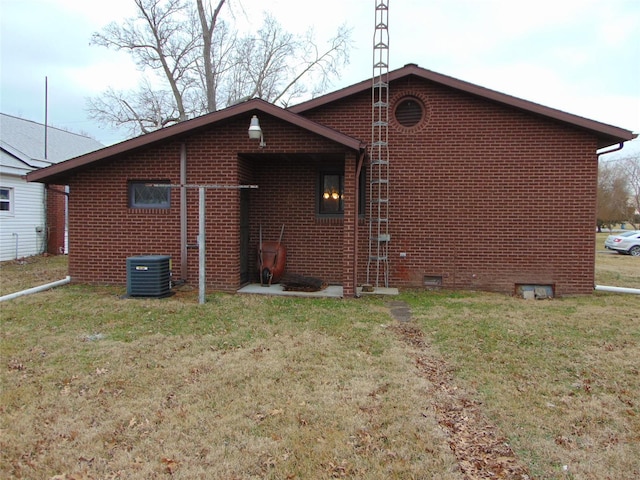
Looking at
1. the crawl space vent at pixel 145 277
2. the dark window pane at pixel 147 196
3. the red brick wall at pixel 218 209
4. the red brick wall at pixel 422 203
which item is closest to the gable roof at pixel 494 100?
the red brick wall at pixel 422 203

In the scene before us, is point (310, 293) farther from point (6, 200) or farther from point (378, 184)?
point (6, 200)

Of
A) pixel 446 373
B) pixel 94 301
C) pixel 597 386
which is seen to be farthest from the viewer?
pixel 94 301

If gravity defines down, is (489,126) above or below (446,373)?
above

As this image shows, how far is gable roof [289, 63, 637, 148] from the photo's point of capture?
8.68 metres

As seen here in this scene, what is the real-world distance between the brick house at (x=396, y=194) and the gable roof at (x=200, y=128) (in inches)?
2.0

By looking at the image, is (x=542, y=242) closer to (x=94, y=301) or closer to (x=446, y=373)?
(x=446, y=373)

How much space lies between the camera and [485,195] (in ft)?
30.5

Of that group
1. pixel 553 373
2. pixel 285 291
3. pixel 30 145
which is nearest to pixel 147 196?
pixel 285 291

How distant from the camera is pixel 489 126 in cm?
925

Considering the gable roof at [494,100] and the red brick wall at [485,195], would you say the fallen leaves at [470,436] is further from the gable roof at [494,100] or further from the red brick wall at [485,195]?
the gable roof at [494,100]

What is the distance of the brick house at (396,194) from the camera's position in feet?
28.6

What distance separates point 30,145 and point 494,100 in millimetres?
16117

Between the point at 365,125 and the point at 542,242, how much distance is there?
4.26m

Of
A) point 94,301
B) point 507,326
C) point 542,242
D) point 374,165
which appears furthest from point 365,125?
point 94,301
